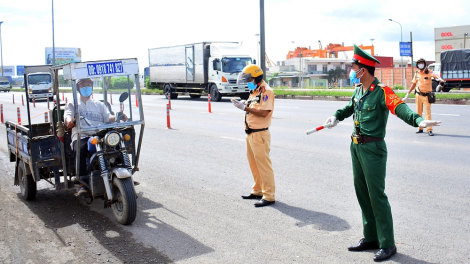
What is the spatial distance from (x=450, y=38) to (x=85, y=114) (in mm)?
60144

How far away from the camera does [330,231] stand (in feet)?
17.2

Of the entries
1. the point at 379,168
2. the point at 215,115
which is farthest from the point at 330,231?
the point at 215,115

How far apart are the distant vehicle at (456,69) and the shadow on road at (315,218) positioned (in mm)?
30823

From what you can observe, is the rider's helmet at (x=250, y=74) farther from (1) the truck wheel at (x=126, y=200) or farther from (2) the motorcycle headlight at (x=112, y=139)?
(1) the truck wheel at (x=126, y=200)

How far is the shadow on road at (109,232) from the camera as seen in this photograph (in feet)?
15.7

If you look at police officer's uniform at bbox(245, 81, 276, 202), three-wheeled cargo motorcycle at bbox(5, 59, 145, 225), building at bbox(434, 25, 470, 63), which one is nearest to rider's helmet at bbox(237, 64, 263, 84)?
police officer's uniform at bbox(245, 81, 276, 202)

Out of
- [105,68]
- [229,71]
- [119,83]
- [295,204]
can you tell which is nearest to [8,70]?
[229,71]

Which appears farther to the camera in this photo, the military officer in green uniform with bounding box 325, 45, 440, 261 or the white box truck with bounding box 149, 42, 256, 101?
the white box truck with bounding box 149, 42, 256, 101

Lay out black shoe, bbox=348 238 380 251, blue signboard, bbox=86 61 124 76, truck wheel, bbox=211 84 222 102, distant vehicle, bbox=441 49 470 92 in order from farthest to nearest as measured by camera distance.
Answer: distant vehicle, bbox=441 49 470 92 < truck wheel, bbox=211 84 222 102 < blue signboard, bbox=86 61 124 76 < black shoe, bbox=348 238 380 251

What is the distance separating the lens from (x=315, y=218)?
574 cm

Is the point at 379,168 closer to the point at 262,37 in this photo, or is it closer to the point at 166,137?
the point at 166,137

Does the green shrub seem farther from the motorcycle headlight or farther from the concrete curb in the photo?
the concrete curb

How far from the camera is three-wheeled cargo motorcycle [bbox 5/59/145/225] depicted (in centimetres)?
566

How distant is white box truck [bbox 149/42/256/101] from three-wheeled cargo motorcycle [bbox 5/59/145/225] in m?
20.9
